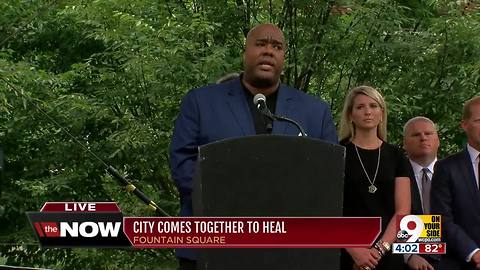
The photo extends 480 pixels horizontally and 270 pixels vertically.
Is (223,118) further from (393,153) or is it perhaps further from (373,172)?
(393,153)

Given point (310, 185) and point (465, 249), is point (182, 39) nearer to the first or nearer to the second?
point (465, 249)

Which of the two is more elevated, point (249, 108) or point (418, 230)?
point (249, 108)

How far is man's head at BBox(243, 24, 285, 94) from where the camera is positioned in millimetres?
3695

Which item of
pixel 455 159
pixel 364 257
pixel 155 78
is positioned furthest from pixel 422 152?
pixel 155 78

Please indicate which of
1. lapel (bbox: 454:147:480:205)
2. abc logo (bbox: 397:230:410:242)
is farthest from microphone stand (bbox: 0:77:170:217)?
lapel (bbox: 454:147:480:205)

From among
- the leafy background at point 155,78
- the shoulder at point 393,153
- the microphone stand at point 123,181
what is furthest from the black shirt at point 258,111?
the leafy background at point 155,78

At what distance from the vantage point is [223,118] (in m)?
3.74

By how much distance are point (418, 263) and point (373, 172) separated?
1.81 feet

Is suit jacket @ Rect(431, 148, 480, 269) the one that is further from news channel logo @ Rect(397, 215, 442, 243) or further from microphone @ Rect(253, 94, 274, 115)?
microphone @ Rect(253, 94, 274, 115)

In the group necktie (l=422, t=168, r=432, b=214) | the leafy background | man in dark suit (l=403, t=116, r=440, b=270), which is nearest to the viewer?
necktie (l=422, t=168, r=432, b=214)

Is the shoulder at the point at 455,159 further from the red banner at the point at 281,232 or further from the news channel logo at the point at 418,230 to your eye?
the red banner at the point at 281,232

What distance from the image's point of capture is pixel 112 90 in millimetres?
7141

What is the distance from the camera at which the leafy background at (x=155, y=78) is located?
22.7ft

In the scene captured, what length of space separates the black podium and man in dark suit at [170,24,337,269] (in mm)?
751
